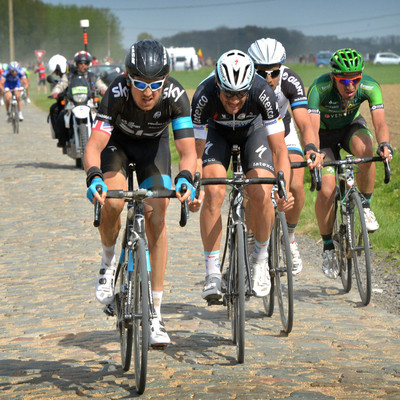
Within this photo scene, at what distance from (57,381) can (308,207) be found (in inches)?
313

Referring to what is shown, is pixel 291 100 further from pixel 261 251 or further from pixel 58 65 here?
pixel 58 65

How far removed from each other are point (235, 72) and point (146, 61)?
859 millimetres

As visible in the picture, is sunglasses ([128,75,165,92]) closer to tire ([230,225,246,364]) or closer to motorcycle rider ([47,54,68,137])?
tire ([230,225,246,364])

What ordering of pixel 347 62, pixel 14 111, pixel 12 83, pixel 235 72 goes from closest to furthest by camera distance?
pixel 235 72, pixel 347 62, pixel 14 111, pixel 12 83

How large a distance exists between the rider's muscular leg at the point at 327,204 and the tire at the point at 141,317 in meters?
3.44

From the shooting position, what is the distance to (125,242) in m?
5.92

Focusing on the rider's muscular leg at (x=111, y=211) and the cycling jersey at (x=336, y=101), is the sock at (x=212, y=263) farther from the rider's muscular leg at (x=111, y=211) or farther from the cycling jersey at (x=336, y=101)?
the cycling jersey at (x=336, y=101)

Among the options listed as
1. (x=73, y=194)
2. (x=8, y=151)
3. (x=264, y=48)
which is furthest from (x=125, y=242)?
(x=8, y=151)

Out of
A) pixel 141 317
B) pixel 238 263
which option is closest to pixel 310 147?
pixel 238 263

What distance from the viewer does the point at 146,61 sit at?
563cm

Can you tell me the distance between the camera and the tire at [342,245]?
27.7 ft

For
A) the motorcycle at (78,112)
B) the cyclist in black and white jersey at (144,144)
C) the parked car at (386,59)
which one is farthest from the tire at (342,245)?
the parked car at (386,59)

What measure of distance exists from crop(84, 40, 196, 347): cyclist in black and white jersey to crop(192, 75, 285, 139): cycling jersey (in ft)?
1.38

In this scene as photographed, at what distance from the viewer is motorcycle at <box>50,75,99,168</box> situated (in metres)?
16.7
